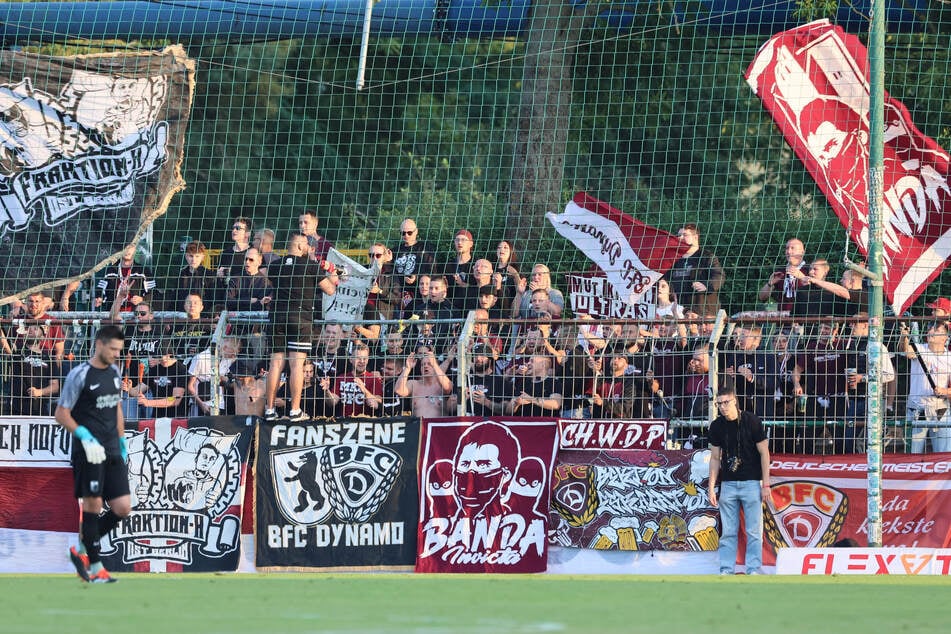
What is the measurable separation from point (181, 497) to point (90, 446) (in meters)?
3.80

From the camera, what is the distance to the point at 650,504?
512 inches

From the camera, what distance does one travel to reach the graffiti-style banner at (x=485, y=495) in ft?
43.2

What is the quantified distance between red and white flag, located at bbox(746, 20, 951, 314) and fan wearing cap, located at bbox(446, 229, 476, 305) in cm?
311

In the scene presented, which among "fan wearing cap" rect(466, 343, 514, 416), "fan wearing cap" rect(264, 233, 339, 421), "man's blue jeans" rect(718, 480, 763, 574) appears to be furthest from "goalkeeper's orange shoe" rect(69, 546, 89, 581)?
"man's blue jeans" rect(718, 480, 763, 574)

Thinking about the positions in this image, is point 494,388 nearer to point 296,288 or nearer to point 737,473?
point 296,288

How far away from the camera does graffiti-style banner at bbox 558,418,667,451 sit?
A: 13070 mm

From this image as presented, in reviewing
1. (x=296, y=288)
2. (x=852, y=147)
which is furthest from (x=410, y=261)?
(x=852, y=147)

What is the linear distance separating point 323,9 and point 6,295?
4.69 m

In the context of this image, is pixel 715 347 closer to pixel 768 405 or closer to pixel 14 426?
pixel 768 405

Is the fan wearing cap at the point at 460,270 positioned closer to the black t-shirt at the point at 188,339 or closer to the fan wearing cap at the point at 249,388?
the fan wearing cap at the point at 249,388

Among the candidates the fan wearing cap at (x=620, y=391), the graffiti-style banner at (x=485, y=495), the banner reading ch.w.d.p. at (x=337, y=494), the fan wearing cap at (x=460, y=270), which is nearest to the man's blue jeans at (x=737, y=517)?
the fan wearing cap at (x=620, y=391)

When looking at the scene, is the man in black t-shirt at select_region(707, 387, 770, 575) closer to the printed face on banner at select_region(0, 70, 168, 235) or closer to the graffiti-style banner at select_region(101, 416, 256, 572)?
the graffiti-style banner at select_region(101, 416, 256, 572)

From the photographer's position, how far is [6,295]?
573 inches

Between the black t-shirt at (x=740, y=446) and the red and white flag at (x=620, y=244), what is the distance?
239 cm
